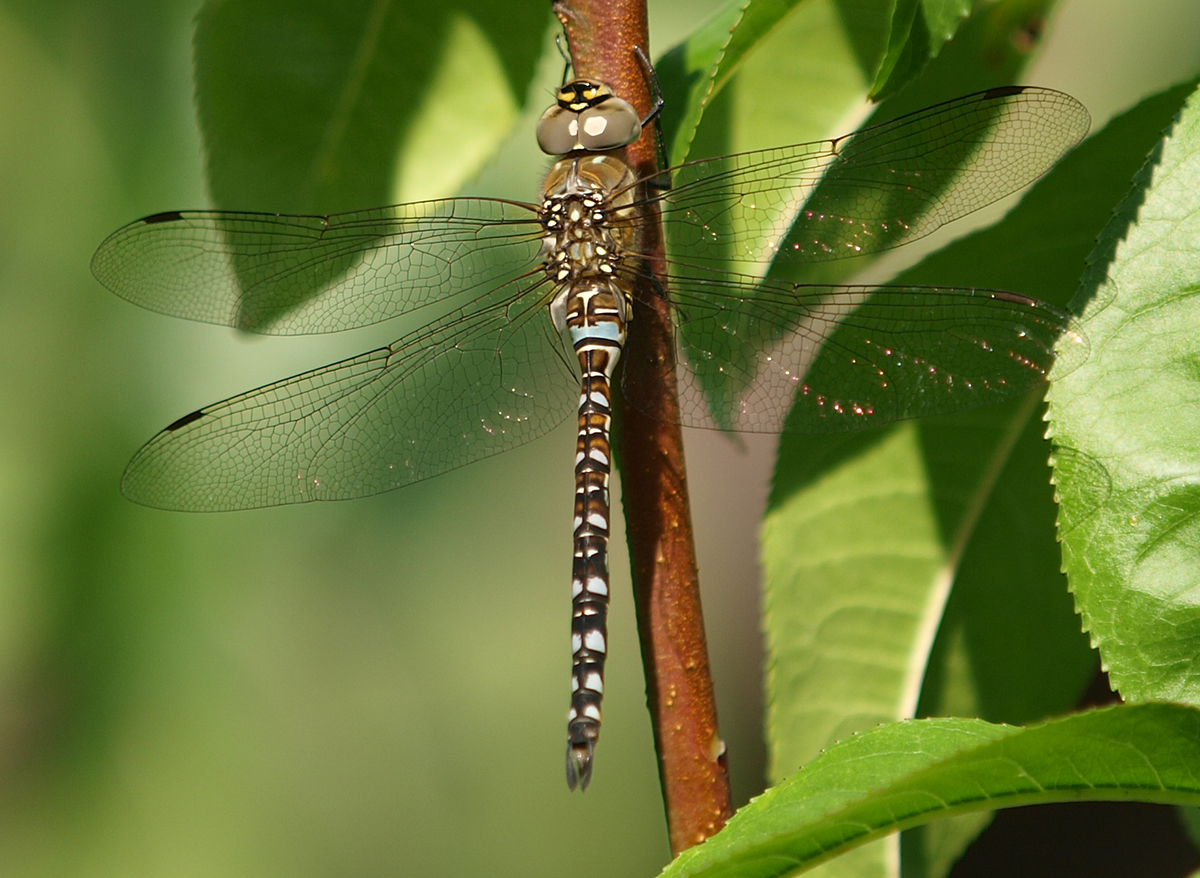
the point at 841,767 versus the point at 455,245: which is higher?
the point at 455,245

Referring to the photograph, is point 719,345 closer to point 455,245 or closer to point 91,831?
point 455,245

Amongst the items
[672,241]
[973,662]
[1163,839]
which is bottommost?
[1163,839]

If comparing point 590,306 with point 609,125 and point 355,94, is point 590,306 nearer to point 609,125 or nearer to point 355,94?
point 609,125

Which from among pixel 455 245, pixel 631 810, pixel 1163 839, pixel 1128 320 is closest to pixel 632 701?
pixel 631 810

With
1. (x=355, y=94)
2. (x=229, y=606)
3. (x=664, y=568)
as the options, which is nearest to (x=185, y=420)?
(x=355, y=94)

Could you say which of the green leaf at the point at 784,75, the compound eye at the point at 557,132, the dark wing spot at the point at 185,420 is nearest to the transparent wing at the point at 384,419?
the dark wing spot at the point at 185,420

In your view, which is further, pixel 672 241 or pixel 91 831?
pixel 91 831
